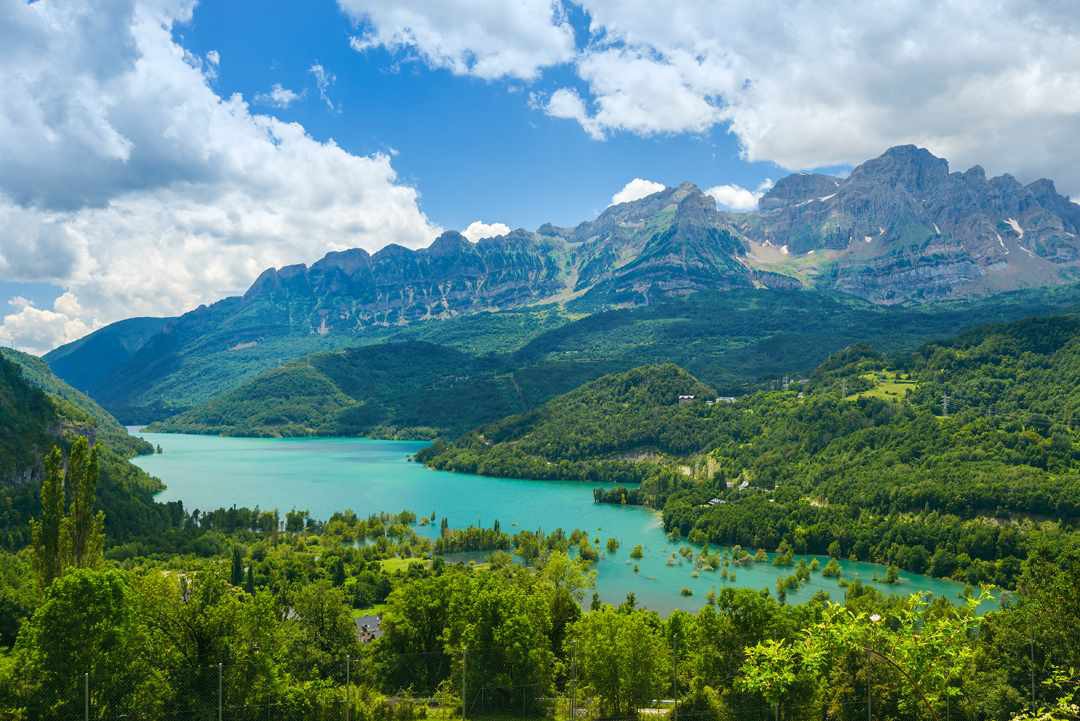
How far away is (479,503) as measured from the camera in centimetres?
13475

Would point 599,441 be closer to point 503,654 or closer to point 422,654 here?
point 422,654

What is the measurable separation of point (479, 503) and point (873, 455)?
65973 millimetres

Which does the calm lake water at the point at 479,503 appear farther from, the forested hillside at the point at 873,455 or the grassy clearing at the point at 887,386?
the grassy clearing at the point at 887,386

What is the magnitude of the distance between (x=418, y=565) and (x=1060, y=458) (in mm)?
85870

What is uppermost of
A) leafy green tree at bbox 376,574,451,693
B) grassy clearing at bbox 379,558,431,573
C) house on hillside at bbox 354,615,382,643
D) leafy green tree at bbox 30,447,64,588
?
leafy green tree at bbox 30,447,64,588

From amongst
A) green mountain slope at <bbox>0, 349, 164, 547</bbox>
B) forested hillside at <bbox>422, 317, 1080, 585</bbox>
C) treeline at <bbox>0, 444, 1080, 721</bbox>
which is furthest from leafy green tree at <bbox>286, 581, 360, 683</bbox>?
forested hillside at <bbox>422, 317, 1080, 585</bbox>

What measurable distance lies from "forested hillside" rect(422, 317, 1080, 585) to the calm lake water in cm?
592

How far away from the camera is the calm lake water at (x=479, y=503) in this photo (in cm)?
8000

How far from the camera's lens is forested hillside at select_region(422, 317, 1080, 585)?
89000mm

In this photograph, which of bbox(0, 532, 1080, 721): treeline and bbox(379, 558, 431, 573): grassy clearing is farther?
bbox(379, 558, 431, 573): grassy clearing

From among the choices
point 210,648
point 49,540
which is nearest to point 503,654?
point 210,648

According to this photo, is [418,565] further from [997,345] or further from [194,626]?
[997,345]

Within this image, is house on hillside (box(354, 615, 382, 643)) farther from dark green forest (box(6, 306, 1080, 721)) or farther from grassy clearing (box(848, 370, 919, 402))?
grassy clearing (box(848, 370, 919, 402))

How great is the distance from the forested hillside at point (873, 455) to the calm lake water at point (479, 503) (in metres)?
5.92
